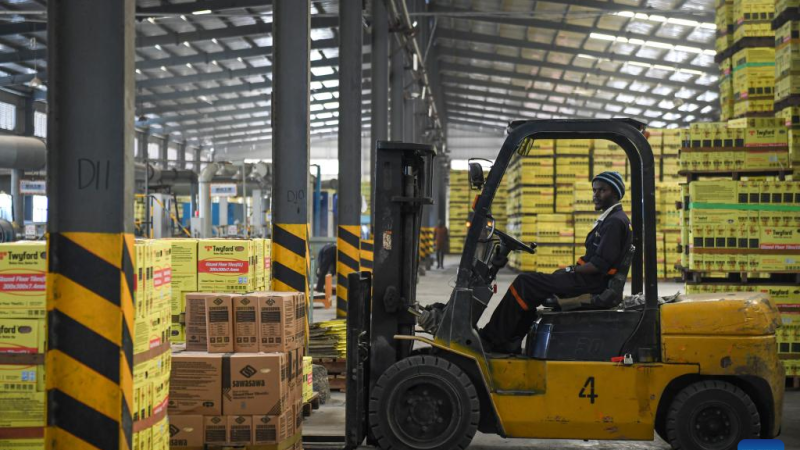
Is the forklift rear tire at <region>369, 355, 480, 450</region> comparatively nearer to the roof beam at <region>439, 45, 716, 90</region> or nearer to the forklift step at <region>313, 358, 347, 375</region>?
the forklift step at <region>313, 358, 347, 375</region>

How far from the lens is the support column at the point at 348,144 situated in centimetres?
1275

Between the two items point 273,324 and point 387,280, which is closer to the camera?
point 273,324

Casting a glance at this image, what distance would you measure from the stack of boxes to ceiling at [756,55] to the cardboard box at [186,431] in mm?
8499

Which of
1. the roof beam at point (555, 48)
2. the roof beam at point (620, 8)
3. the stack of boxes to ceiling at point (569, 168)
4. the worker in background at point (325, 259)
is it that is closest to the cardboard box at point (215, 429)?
the worker in background at point (325, 259)

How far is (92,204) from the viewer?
4016mm

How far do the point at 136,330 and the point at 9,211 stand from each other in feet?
71.0

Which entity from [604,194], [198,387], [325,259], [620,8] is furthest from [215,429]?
[620,8]

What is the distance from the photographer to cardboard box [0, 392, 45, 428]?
14.2ft

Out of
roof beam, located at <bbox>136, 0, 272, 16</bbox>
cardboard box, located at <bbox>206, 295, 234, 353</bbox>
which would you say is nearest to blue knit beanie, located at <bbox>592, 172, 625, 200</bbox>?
cardboard box, located at <bbox>206, 295, 234, 353</bbox>

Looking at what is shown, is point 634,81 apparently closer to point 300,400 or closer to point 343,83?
point 343,83

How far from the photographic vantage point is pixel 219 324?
18.2 ft

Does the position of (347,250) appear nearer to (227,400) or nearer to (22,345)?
(227,400)

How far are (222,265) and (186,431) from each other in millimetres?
2473

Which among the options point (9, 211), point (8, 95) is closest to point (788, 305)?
point (9, 211)
